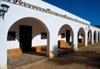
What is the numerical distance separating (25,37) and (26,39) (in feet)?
0.69

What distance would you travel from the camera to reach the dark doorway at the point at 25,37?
8.37 m

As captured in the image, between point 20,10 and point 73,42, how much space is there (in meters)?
7.13

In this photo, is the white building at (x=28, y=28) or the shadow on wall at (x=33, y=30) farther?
the shadow on wall at (x=33, y=30)

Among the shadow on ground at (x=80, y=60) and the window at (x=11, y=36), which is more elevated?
the window at (x=11, y=36)

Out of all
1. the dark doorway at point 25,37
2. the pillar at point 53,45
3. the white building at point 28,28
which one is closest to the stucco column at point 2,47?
the white building at point 28,28

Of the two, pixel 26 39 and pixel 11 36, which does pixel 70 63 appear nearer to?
pixel 26 39

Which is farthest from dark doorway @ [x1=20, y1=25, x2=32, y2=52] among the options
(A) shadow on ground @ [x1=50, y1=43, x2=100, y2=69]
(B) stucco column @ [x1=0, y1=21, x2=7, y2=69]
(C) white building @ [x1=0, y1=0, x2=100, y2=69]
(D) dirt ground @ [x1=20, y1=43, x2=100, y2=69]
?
(B) stucco column @ [x1=0, y1=21, x2=7, y2=69]

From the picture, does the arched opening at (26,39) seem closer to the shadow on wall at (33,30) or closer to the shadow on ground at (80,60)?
the shadow on wall at (33,30)

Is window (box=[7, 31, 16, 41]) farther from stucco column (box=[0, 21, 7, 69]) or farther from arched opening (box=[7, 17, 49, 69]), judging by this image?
stucco column (box=[0, 21, 7, 69])

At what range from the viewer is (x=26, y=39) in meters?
8.71

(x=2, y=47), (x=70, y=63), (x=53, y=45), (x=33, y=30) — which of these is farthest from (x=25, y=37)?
(x=70, y=63)

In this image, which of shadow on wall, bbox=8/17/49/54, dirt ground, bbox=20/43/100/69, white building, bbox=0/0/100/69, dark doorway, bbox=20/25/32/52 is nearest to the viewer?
white building, bbox=0/0/100/69

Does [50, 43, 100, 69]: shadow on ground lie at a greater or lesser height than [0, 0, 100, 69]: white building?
lesser

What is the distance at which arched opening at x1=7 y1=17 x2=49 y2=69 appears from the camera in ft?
24.2
